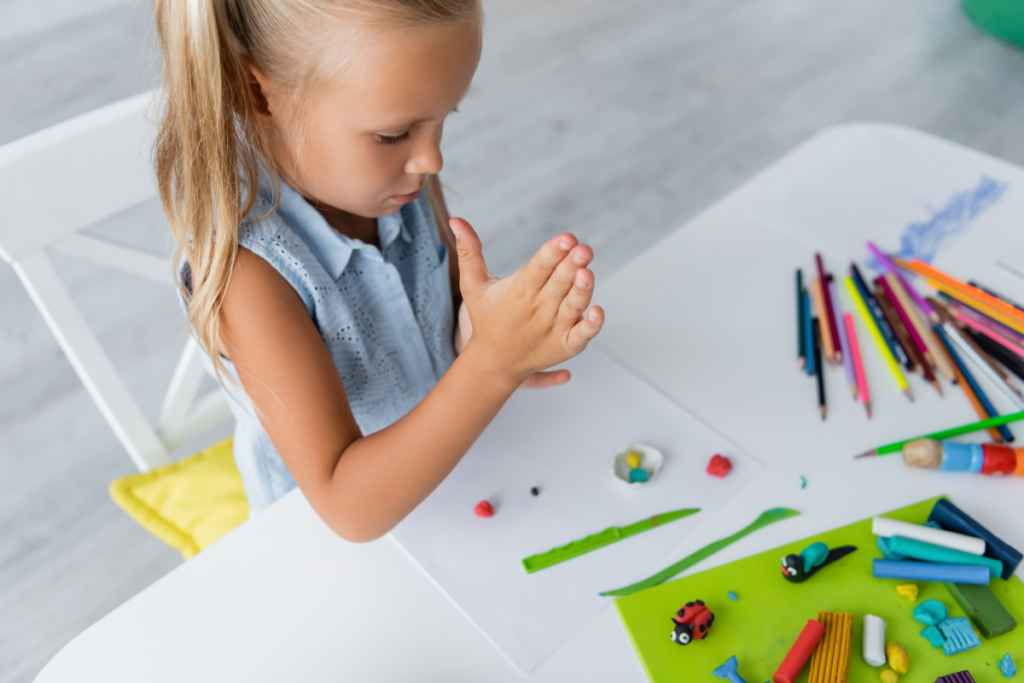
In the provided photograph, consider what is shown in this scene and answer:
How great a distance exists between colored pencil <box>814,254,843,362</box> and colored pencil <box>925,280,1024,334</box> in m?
0.10

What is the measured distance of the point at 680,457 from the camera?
22.8 inches

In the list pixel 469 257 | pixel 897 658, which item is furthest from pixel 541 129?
pixel 897 658

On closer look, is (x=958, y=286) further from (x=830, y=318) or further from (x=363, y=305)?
(x=363, y=305)

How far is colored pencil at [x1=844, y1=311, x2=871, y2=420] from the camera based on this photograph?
0.61m

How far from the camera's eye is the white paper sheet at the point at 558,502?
492 millimetres

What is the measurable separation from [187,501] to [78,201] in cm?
A: 32

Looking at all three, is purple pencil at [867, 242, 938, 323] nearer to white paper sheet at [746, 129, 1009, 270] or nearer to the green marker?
white paper sheet at [746, 129, 1009, 270]

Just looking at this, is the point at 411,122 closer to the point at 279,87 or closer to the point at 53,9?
the point at 279,87

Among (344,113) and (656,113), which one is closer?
(344,113)

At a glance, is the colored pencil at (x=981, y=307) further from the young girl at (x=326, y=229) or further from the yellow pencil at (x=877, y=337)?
the young girl at (x=326, y=229)

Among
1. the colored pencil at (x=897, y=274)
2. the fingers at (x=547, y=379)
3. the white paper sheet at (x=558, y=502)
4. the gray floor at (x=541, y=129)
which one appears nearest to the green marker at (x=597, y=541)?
the white paper sheet at (x=558, y=502)

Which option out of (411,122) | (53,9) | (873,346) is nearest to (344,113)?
(411,122)

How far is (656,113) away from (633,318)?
1.56 meters

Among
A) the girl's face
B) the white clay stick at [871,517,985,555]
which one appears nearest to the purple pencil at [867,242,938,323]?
the white clay stick at [871,517,985,555]
